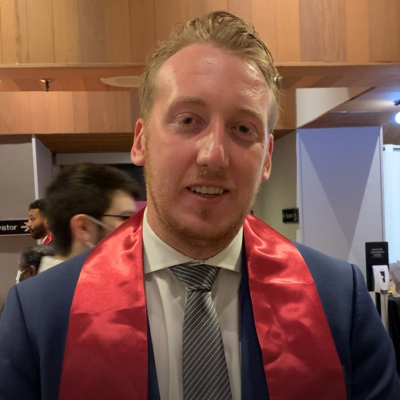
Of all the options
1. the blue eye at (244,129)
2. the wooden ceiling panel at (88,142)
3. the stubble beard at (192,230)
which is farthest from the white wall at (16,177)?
the blue eye at (244,129)

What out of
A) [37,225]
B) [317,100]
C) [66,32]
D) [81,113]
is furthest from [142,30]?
[81,113]

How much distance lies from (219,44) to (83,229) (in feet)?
3.44

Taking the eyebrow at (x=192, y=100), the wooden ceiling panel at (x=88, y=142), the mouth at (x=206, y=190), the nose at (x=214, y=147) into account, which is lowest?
the mouth at (x=206, y=190)

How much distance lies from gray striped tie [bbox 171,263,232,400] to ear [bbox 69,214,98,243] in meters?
0.85

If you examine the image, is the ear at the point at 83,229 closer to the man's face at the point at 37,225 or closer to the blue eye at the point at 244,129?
the blue eye at the point at 244,129

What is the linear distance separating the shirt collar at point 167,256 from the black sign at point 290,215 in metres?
2.93

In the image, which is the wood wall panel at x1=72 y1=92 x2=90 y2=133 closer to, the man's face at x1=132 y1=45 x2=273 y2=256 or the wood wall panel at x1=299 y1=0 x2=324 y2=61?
the wood wall panel at x1=299 y1=0 x2=324 y2=61

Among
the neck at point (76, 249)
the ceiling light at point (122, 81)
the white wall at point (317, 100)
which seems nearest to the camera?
the neck at point (76, 249)

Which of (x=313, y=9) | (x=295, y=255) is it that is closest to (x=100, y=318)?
(x=295, y=255)

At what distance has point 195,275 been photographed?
0.97m

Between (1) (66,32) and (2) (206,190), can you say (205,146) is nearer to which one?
(2) (206,190)

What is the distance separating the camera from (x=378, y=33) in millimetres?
1937

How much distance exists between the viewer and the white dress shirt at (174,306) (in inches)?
36.1

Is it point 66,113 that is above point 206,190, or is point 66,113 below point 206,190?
above
